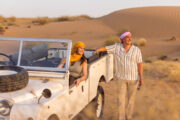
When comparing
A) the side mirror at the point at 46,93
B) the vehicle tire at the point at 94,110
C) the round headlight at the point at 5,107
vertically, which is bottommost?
the vehicle tire at the point at 94,110

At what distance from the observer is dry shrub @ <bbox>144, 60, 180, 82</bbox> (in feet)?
31.3

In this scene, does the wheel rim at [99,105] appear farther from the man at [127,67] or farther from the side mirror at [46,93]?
the side mirror at [46,93]

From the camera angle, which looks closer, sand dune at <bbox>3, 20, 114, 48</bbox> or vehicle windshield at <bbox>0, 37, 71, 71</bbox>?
vehicle windshield at <bbox>0, 37, 71, 71</bbox>

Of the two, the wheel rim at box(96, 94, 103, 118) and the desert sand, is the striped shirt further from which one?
the desert sand

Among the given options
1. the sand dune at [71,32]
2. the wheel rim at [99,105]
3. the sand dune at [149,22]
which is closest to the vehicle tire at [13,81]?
the wheel rim at [99,105]

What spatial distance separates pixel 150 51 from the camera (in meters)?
17.6

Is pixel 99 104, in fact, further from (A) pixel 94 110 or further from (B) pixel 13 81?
(B) pixel 13 81

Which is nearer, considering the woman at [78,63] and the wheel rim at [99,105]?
the woman at [78,63]

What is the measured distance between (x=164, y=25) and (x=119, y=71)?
89.4ft

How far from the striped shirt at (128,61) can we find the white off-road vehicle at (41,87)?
0.54 m

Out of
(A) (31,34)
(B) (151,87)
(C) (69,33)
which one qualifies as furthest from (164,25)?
(B) (151,87)

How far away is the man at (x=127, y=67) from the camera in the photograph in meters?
4.78

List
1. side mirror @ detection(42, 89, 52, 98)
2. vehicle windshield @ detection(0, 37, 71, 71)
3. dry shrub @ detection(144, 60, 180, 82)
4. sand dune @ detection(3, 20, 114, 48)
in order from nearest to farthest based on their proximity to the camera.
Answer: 1. side mirror @ detection(42, 89, 52, 98)
2. vehicle windshield @ detection(0, 37, 71, 71)
3. dry shrub @ detection(144, 60, 180, 82)
4. sand dune @ detection(3, 20, 114, 48)

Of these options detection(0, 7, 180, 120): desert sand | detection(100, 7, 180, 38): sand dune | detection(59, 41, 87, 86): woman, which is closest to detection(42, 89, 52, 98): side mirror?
detection(59, 41, 87, 86): woman
